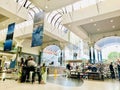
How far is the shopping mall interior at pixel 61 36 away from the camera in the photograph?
20.1ft

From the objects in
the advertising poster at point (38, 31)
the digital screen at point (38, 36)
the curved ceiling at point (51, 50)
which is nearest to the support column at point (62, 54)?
the curved ceiling at point (51, 50)

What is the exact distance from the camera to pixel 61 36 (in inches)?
533

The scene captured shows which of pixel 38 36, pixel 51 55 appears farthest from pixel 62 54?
pixel 38 36

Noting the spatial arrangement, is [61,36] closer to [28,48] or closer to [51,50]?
[28,48]

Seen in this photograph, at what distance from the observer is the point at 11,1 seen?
26.5 ft

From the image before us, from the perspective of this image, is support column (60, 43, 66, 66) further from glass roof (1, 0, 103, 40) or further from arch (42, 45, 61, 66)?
glass roof (1, 0, 103, 40)

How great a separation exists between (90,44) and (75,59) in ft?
15.4

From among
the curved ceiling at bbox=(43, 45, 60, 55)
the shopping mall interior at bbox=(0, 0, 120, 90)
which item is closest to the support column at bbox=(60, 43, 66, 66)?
the shopping mall interior at bbox=(0, 0, 120, 90)

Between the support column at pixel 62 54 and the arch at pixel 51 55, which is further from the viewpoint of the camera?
the arch at pixel 51 55

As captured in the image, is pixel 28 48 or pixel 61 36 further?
pixel 28 48

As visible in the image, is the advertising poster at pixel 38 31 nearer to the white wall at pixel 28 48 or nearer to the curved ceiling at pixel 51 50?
the white wall at pixel 28 48

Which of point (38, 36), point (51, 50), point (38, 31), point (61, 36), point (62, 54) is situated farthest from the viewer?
point (51, 50)

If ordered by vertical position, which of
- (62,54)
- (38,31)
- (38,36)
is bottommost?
(62,54)

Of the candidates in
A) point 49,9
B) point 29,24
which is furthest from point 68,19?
point 29,24
